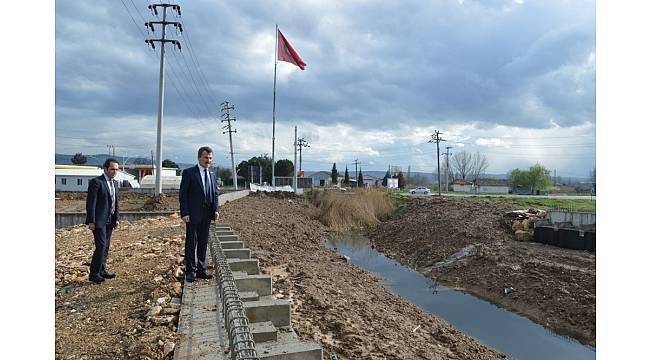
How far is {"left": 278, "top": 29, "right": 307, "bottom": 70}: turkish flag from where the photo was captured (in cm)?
2467

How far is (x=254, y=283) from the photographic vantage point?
445 cm

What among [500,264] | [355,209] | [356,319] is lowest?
[500,264]

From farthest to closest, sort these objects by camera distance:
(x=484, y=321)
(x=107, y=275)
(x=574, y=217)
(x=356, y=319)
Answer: (x=574, y=217)
(x=484, y=321)
(x=356, y=319)
(x=107, y=275)

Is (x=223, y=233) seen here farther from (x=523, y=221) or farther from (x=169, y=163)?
(x=169, y=163)

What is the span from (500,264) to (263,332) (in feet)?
35.1

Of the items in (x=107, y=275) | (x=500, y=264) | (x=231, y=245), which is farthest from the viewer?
(x=500, y=264)

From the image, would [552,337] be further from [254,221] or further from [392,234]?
[392,234]

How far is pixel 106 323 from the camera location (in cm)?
368

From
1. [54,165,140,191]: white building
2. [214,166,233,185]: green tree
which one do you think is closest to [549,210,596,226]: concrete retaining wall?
[54,165,140,191]: white building

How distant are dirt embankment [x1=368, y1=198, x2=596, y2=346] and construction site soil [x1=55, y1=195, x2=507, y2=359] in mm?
3427

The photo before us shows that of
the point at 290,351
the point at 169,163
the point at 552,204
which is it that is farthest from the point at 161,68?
the point at 169,163

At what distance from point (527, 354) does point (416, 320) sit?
2.26 meters

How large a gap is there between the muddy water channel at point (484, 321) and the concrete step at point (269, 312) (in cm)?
543

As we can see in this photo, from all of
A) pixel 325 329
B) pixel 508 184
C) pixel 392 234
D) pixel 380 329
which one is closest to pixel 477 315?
pixel 380 329
